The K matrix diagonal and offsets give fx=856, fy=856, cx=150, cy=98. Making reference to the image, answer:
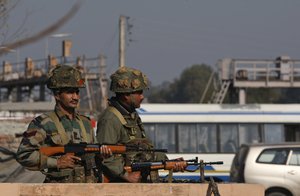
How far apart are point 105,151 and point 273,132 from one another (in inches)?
687

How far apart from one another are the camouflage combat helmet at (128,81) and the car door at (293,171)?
1051cm

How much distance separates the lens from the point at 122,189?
536cm

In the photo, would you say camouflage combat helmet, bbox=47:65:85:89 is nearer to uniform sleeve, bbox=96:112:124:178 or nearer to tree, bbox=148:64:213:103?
uniform sleeve, bbox=96:112:124:178

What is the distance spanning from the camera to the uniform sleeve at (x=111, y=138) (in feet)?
21.2

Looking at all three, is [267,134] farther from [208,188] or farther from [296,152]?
[208,188]

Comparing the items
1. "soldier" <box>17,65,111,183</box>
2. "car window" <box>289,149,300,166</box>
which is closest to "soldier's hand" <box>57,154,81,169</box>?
"soldier" <box>17,65,111,183</box>

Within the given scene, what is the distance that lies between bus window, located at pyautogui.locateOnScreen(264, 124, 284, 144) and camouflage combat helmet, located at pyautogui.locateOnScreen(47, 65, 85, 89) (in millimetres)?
17067

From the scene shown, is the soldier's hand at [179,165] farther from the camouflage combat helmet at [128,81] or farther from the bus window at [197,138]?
the bus window at [197,138]

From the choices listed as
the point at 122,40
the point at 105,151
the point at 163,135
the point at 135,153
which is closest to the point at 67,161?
the point at 105,151

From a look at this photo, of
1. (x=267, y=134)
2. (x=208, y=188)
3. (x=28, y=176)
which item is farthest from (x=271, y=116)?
(x=208, y=188)

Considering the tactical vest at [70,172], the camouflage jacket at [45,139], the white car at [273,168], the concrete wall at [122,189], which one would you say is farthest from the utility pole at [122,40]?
the concrete wall at [122,189]

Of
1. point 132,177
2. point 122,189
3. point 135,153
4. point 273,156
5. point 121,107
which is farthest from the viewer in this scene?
point 273,156

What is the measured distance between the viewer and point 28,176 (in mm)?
11508

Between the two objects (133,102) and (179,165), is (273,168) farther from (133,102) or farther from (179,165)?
(179,165)
